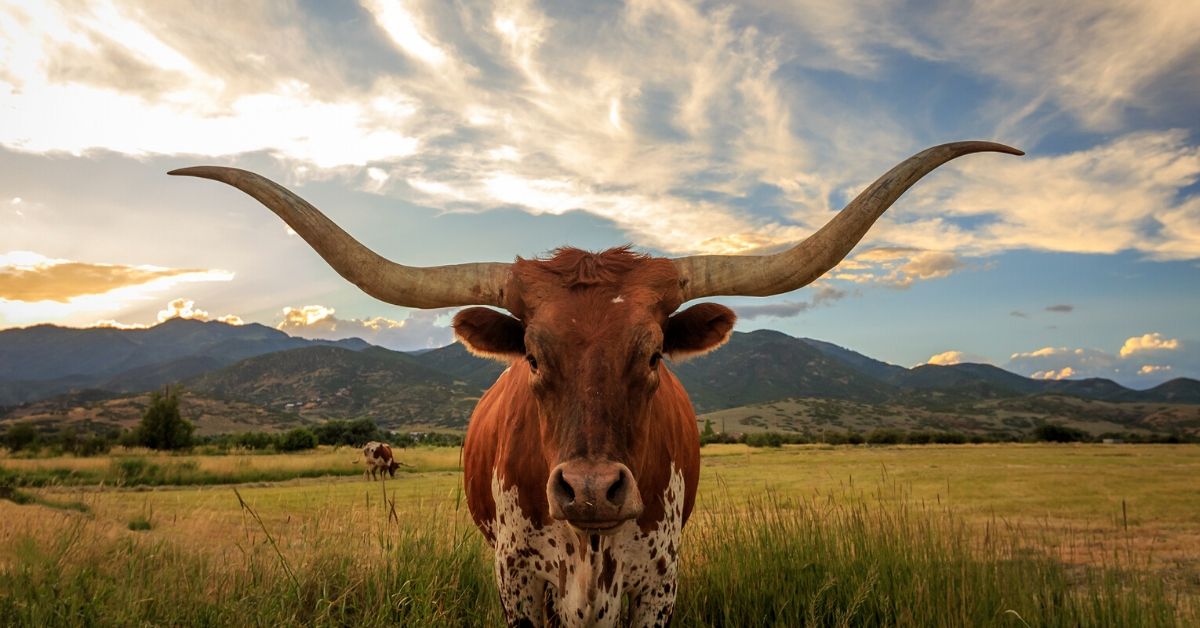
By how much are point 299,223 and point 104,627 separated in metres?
3.39

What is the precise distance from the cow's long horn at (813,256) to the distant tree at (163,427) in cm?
5276

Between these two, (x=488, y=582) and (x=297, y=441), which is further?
(x=297, y=441)

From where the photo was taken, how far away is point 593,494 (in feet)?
8.77

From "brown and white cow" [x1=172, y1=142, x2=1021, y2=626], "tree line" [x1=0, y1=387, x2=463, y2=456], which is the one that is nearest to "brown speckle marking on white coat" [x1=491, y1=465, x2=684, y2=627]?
"brown and white cow" [x1=172, y1=142, x2=1021, y2=626]

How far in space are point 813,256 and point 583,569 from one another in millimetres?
2291

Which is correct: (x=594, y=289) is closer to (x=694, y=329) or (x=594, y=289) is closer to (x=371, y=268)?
(x=694, y=329)

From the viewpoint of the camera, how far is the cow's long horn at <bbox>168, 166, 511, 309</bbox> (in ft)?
11.5

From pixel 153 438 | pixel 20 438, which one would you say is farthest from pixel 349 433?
pixel 20 438

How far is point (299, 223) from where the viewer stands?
3.48 metres

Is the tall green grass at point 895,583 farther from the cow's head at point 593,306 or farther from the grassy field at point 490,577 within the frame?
the cow's head at point 593,306

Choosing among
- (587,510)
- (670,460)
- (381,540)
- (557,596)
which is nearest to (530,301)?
(587,510)

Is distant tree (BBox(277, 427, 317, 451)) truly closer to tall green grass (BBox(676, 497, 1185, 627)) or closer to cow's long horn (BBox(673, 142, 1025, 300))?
tall green grass (BBox(676, 497, 1185, 627))

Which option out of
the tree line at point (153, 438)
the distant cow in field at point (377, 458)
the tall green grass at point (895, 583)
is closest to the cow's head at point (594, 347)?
the tall green grass at point (895, 583)

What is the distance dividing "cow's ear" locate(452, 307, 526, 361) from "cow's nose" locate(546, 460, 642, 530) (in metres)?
1.11
